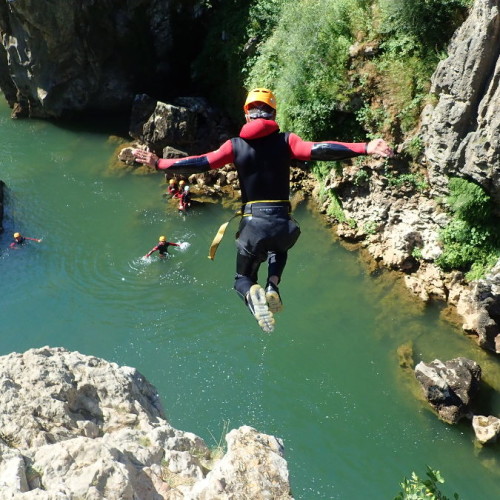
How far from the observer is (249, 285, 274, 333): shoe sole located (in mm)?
6020

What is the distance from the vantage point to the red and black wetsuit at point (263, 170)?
595 centimetres

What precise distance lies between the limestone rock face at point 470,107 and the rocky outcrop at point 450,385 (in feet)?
12.2

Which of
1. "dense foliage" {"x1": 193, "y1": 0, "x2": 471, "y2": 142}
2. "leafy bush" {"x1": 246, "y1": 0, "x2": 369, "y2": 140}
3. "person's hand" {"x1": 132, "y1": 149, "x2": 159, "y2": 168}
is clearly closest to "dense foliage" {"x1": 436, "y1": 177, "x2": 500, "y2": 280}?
"dense foliage" {"x1": 193, "y1": 0, "x2": 471, "y2": 142}

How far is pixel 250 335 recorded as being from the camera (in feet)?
41.8

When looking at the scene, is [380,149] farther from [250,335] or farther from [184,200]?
[184,200]

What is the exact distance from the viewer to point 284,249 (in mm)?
6539

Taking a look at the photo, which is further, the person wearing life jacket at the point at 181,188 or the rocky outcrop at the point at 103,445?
the person wearing life jacket at the point at 181,188

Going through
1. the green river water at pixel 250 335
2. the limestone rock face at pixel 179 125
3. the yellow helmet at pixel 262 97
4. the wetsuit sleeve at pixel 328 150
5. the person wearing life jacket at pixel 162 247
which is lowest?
the green river water at pixel 250 335

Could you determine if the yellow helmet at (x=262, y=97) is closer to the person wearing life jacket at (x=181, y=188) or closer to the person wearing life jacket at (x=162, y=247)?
the person wearing life jacket at (x=162, y=247)

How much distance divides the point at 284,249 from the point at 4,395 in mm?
3214

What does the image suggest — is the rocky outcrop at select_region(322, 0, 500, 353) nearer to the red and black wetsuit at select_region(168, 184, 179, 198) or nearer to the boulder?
the boulder

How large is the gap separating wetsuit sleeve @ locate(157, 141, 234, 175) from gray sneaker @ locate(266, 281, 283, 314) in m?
1.43

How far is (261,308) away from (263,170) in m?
1.46

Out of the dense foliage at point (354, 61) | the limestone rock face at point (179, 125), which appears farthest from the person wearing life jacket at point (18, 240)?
the dense foliage at point (354, 61)
